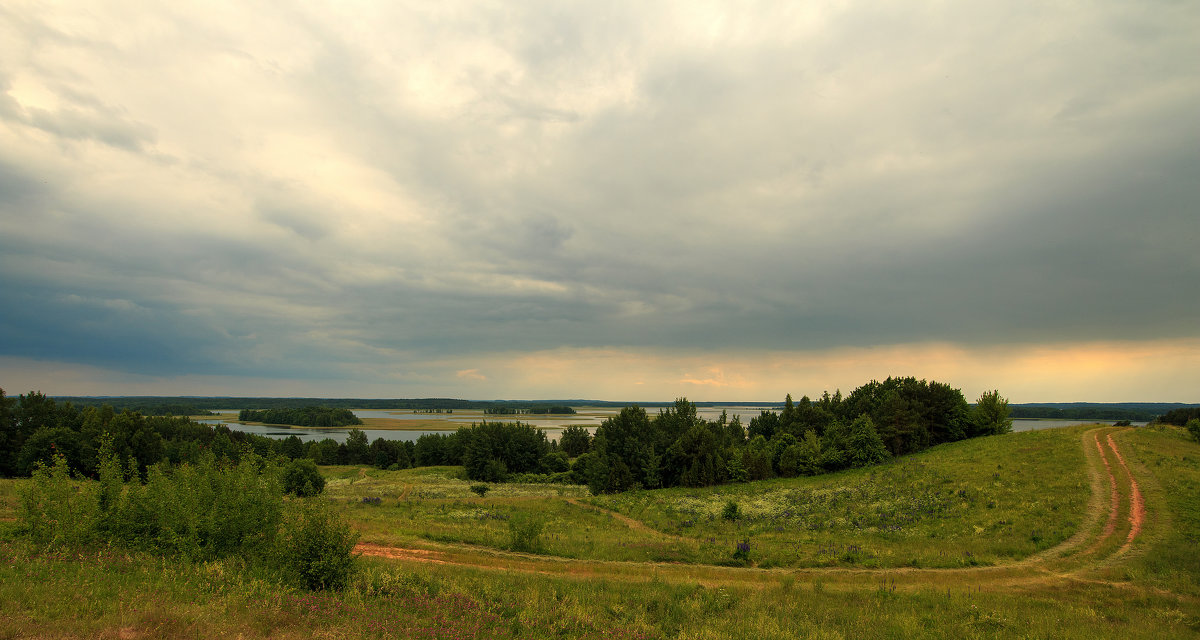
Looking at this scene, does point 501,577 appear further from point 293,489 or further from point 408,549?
point 293,489

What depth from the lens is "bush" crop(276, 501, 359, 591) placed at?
41.1 feet

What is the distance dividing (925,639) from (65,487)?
74.5 feet

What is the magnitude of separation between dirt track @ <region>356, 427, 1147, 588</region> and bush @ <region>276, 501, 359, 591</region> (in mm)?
6141

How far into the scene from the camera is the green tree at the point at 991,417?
58938 millimetres

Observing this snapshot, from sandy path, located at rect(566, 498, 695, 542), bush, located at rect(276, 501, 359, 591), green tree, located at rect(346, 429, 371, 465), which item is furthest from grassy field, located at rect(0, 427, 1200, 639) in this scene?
green tree, located at rect(346, 429, 371, 465)

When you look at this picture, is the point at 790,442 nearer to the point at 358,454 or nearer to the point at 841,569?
the point at 841,569

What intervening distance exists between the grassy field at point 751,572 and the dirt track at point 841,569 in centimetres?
13

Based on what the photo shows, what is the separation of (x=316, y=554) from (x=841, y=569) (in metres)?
18.7

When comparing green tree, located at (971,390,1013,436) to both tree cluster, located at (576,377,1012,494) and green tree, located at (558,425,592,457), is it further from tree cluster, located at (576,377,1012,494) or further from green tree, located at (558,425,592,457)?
green tree, located at (558,425,592,457)

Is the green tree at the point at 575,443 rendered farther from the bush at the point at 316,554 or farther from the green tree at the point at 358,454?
the bush at the point at 316,554

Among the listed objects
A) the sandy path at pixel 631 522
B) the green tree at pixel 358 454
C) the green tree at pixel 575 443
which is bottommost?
the green tree at pixel 358 454

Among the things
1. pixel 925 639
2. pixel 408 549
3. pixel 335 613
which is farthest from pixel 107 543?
pixel 925 639

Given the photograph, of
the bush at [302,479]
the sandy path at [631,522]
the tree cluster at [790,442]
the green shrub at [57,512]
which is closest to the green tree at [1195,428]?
the tree cluster at [790,442]

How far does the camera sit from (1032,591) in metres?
16.2
